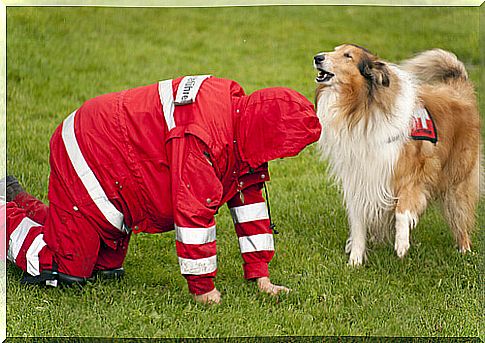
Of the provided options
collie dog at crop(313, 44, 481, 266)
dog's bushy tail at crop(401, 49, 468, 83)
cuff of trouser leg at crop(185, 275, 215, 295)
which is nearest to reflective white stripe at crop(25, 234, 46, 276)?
cuff of trouser leg at crop(185, 275, 215, 295)

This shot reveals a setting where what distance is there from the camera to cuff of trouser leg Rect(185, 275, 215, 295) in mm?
3410

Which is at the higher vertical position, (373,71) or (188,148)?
(373,71)

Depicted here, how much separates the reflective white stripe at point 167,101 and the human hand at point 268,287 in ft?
2.98

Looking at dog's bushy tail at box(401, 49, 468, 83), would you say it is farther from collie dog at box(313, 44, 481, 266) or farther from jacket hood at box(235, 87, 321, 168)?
jacket hood at box(235, 87, 321, 168)

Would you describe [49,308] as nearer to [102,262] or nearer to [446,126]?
[102,262]

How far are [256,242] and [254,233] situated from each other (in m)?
0.04

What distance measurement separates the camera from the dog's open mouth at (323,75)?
154 inches

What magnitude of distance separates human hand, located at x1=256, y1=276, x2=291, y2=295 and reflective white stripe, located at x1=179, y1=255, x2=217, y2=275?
0.43m

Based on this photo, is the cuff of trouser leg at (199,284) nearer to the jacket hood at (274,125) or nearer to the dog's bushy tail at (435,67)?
the jacket hood at (274,125)

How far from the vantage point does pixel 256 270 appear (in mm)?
3736

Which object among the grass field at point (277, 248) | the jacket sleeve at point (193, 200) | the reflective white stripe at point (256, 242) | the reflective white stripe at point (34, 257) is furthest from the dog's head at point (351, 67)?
the reflective white stripe at point (34, 257)

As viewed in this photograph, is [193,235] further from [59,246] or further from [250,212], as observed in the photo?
[59,246]

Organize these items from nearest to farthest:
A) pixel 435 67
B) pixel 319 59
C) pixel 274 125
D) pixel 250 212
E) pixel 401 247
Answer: pixel 274 125
pixel 250 212
pixel 319 59
pixel 401 247
pixel 435 67

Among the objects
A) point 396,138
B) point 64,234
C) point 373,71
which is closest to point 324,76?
point 373,71
